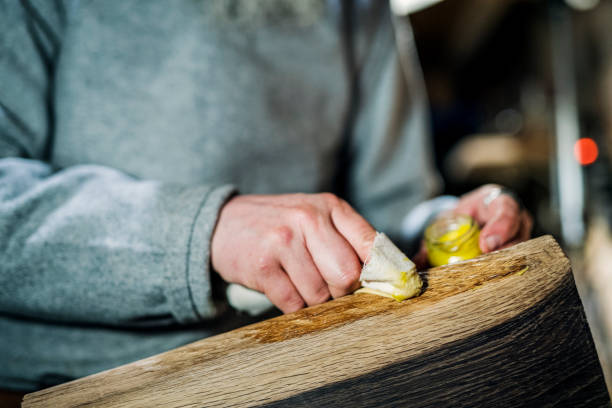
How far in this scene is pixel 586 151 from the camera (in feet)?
7.22

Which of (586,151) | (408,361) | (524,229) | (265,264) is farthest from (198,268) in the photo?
(586,151)

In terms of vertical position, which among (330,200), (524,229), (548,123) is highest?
(330,200)

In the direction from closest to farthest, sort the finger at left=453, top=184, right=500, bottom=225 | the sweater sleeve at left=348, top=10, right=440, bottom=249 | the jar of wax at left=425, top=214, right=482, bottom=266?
1. the jar of wax at left=425, top=214, right=482, bottom=266
2. the finger at left=453, top=184, right=500, bottom=225
3. the sweater sleeve at left=348, top=10, right=440, bottom=249

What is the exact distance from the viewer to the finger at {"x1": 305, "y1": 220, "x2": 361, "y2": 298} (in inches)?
14.0

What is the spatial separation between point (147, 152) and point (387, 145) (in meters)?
0.56

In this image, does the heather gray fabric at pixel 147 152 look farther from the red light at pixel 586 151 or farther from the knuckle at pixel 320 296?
the red light at pixel 586 151

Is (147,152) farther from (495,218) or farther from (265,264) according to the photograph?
(495,218)

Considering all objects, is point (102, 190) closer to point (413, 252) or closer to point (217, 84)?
point (217, 84)

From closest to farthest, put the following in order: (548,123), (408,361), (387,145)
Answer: (408,361)
(387,145)
(548,123)

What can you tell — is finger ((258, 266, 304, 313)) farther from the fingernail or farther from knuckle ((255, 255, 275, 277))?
the fingernail

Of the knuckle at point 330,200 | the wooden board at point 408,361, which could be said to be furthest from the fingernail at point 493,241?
the knuckle at point 330,200

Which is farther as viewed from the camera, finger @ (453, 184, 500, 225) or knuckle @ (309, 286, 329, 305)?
finger @ (453, 184, 500, 225)

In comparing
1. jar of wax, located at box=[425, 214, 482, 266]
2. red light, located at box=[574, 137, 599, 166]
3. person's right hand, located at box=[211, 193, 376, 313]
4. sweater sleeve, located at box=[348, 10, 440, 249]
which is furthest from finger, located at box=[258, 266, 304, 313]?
red light, located at box=[574, 137, 599, 166]

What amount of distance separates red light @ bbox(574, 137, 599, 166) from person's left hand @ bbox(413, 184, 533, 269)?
211cm
